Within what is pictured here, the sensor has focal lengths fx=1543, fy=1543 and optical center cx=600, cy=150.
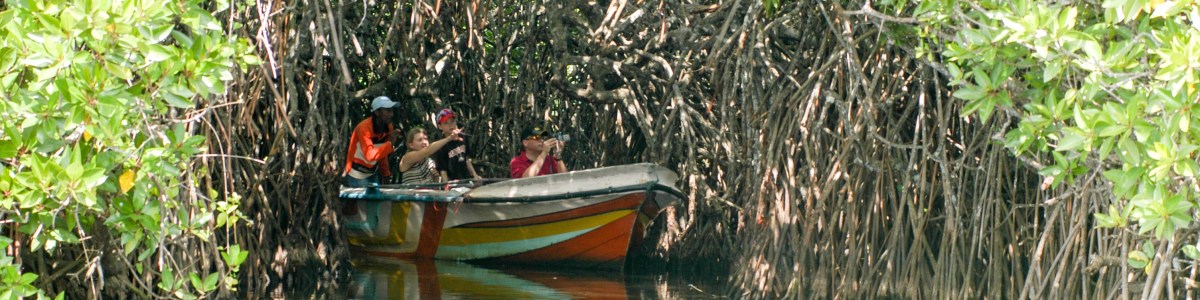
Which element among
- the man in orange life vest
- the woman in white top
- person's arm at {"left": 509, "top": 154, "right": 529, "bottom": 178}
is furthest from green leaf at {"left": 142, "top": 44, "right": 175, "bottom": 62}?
person's arm at {"left": 509, "top": 154, "right": 529, "bottom": 178}

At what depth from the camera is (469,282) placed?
855 centimetres

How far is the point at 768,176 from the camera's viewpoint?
7059 mm

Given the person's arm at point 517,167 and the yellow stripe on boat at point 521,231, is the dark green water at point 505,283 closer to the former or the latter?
the yellow stripe on boat at point 521,231

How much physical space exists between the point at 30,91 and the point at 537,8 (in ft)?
19.6

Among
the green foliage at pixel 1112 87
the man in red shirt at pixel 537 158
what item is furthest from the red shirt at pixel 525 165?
the green foliage at pixel 1112 87

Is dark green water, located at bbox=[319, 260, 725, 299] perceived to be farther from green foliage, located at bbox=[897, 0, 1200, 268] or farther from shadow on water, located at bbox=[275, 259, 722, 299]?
green foliage, located at bbox=[897, 0, 1200, 268]

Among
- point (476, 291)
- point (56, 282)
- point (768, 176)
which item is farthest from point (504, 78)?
point (56, 282)

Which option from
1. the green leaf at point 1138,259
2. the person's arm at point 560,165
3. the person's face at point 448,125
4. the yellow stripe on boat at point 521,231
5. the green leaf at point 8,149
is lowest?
the yellow stripe on boat at point 521,231

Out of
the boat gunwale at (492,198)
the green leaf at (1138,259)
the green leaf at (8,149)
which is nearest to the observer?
the green leaf at (8,149)

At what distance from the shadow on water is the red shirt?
59 cm

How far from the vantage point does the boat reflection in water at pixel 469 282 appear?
795cm

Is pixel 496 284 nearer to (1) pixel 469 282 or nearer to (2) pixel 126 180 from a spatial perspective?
(1) pixel 469 282

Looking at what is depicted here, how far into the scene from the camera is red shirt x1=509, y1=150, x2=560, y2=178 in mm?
9414

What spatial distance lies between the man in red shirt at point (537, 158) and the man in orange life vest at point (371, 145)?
801mm
